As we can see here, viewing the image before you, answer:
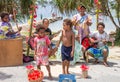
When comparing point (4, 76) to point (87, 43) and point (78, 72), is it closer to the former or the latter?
point (78, 72)

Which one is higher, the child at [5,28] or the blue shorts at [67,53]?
the child at [5,28]

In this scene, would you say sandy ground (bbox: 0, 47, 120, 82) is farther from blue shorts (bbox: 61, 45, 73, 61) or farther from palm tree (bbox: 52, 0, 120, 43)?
palm tree (bbox: 52, 0, 120, 43)

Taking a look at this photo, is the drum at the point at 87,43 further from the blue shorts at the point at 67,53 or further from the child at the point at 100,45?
the blue shorts at the point at 67,53

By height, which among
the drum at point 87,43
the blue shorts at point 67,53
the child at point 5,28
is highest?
the child at point 5,28

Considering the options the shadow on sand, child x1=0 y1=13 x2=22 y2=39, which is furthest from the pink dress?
child x1=0 y1=13 x2=22 y2=39

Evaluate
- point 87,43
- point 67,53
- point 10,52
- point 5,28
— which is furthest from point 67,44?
point 5,28

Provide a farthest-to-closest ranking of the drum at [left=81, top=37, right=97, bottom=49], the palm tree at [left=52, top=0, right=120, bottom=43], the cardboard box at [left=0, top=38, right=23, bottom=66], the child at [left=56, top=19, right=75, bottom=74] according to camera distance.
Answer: the palm tree at [left=52, top=0, right=120, bottom=43]
the drum at [left=81, top=37, right=97, bottom=49]
the cardboard box at [left=0, top=38, right=23, bottom=66]
the child at [left=56, top=19, right=75, bottom=74]

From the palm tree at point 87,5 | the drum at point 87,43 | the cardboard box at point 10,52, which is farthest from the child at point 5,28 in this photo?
the palm tree at point 87,5

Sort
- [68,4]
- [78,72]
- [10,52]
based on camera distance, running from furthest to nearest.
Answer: [68,4], [10,52], [78,72]

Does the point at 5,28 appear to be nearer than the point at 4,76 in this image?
No

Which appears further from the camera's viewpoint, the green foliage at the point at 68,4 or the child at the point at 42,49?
the green foliage at the point at 68,4

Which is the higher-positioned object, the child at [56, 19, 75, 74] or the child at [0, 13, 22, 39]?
the child at [0, 13, 22, 39]

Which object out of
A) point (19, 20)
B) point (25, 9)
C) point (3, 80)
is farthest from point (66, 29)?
point (19, 20)

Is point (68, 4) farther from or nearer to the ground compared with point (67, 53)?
farther from the ground
